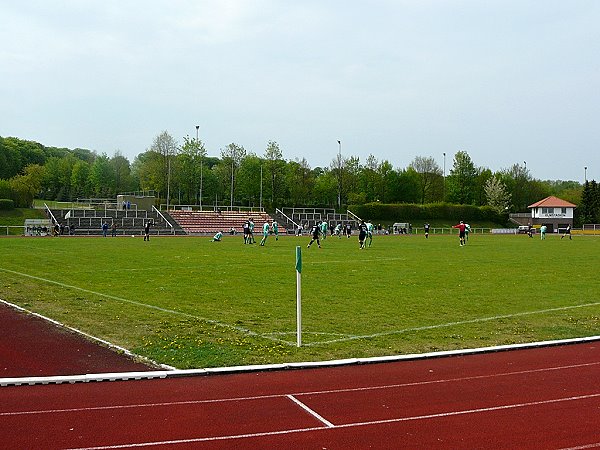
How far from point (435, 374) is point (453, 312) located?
5696 mm

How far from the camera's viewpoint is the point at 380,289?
18234mm

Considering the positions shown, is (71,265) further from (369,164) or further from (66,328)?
(369,164)

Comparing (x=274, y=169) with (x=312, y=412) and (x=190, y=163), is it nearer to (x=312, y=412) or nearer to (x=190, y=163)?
(x=190, y=163)

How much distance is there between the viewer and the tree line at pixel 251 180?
91812mm

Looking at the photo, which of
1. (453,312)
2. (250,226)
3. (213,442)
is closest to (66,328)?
(213,442)

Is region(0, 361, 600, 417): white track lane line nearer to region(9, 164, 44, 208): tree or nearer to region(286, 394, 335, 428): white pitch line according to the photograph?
region(286, 394, 335, 428): white pitch line

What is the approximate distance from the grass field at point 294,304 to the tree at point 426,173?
9033cm

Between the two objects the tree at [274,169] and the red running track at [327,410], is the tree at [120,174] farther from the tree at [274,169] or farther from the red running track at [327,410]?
the red running track at [327,410]

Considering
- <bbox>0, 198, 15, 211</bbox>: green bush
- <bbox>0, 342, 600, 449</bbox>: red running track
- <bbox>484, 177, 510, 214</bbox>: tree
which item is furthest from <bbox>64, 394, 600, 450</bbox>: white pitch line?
<bbox>484, 177, 510, 214</bbox>: tree

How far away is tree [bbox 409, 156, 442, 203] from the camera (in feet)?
381

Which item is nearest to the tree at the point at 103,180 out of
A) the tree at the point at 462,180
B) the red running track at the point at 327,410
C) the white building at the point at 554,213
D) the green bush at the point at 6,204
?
the green bush at the point at 6,204

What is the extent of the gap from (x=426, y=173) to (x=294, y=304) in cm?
10748

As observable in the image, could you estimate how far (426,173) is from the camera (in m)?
119

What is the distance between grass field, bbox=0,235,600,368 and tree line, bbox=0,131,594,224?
61791 mm
